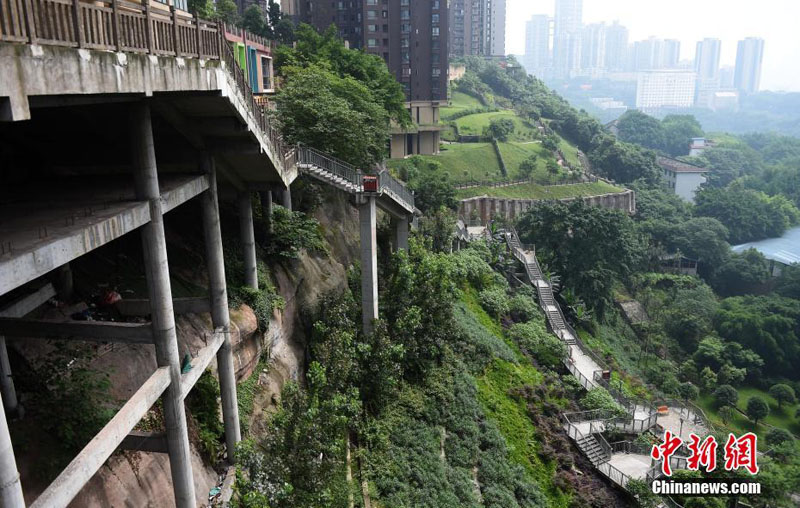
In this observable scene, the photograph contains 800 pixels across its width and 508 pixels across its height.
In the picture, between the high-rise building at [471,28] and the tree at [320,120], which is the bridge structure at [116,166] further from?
the high-rise building at [471,28]

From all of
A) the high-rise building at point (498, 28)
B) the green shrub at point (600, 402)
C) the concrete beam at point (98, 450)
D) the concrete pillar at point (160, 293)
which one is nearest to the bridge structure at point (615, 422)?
the green shrub at point (600, 402)

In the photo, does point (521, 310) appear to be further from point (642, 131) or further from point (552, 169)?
point (642, 131)

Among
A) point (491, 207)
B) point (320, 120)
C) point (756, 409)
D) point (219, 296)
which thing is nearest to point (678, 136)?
point (491, 207)

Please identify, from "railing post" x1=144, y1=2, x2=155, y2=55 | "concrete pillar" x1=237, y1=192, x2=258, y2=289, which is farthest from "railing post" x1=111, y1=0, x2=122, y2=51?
"concrete pillar" x1=237, y1=192, x2=258, y2=289

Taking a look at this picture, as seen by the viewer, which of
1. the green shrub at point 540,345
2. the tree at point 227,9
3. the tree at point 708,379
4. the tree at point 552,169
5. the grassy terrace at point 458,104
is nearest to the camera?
the green shrub at point 540,345

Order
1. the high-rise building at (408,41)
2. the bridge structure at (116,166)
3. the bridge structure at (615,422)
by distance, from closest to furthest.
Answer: the bridge structure at (116,166) → the bridge structure at (615,422) → the high-rise building at (408,41)

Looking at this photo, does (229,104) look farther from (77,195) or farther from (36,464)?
(36,464)

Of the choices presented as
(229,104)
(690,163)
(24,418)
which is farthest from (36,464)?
(690,163)
